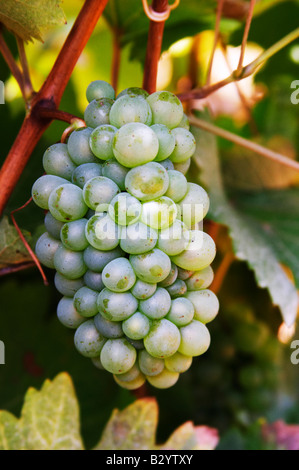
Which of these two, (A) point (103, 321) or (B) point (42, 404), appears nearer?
(A) point (103, 321)

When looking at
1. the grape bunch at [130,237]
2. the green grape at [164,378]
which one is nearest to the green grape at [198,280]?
the grape bunch at [130,237]

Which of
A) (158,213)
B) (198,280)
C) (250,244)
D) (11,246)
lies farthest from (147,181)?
(250,244)

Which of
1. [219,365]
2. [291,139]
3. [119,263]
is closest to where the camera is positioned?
[119,263]

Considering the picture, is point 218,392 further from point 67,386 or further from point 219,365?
point 67,386

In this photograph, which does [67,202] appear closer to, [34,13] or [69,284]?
[69,284]

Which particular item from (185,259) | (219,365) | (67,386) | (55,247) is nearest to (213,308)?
(185,259)

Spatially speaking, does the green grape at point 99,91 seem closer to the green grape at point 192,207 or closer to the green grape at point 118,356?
the green grape at point 192,207

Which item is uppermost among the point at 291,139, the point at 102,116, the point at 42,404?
the point at 291,139
